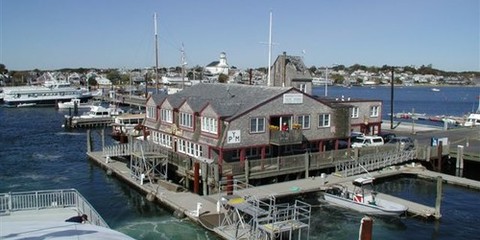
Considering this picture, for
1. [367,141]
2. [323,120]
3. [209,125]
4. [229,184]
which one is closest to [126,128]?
[209,125]

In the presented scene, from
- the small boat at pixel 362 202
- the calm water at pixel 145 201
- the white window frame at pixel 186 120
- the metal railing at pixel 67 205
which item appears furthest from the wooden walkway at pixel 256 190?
the metal railing at pixel 67 205

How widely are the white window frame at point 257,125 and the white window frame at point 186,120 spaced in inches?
241

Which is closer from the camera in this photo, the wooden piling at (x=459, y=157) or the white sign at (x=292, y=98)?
the white sign at (x=292, y=98)

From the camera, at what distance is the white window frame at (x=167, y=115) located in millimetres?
45806

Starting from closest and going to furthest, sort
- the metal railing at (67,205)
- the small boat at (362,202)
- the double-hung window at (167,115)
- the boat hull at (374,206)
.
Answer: the metal railing at (67,205), the boat hull at (374,206), the small boat at (362,202), the double-hung window at (167,115)

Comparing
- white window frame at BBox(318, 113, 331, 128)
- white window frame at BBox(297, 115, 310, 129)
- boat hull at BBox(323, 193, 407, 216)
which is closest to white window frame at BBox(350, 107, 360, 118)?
white window frame at BBox(318, 113, 331, 128)

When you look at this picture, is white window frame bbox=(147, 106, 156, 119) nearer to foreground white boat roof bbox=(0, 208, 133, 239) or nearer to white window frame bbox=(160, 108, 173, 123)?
white window frame bbox=(160, 108, 173, 123)

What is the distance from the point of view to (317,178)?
40.6 m

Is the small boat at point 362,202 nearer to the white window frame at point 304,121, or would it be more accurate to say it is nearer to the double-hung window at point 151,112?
the white window frame at point 304,121

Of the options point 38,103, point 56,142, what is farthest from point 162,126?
point 38,103

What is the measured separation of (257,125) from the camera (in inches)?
1559

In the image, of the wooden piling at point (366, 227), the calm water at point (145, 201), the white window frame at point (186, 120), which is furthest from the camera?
the white window frame at point (186, 120)

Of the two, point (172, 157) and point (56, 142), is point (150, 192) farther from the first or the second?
point (56, 142)

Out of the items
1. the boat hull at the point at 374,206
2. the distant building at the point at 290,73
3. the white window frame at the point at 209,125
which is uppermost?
the distant building at the point at 290,73
